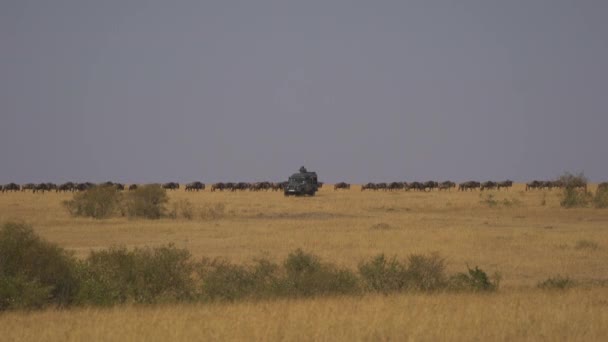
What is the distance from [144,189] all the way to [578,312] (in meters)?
40.7

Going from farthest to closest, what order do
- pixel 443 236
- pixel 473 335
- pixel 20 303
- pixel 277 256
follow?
1. pixel 443 236
2. pixel 277 256
3. pixel 20 303
4. pixel 473 335

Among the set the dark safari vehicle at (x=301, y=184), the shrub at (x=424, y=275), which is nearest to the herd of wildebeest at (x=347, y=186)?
the dark safari vehicle at (x=301, y=184)

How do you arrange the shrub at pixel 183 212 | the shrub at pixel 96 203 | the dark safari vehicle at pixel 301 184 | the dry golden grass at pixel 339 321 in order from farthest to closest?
the dark safari vehicle at pixel 301 184, the shrub at pixel 96 203, the shrub at pixel 183 212, the dry golden grass at pixel 339 321

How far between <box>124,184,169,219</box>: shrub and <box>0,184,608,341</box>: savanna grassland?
5.76 ft

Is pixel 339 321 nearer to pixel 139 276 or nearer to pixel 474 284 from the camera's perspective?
pixel 474 284

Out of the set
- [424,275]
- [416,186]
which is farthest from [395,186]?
[424,275]

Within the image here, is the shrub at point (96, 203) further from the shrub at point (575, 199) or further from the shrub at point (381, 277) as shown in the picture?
the shrub at point (381, 277)

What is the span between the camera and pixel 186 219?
1815 inches

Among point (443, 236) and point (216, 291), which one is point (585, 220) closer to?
point (443, 236)

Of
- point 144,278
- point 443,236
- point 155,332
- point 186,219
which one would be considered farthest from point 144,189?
point 155,332

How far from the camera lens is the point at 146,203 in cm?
4869

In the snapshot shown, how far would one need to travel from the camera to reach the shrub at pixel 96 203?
161 feet

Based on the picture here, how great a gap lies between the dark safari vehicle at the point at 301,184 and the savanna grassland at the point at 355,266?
27113 millimetres

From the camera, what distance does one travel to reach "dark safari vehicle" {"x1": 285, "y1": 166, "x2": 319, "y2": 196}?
8162cm
